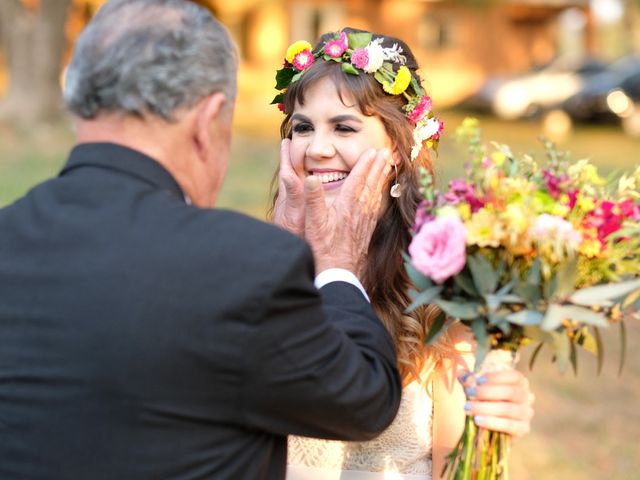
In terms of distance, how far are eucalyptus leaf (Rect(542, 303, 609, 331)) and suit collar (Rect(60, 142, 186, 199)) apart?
1014mm

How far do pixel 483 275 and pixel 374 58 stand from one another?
148cm

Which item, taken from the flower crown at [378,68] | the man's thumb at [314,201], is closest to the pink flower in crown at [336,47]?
the flower crown at [378,68]

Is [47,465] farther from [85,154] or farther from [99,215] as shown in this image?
[85,154]

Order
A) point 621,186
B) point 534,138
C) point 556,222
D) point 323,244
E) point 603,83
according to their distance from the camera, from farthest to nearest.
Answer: point 603,83 → point 534,138 → point 323,244 → point 621,186 → point 556,222

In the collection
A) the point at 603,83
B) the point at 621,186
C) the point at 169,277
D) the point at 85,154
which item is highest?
the point at 603,83

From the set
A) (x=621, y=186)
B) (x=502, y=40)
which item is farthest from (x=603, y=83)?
(x=621, y=186)

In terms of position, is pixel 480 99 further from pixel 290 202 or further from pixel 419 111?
pixel 290 202

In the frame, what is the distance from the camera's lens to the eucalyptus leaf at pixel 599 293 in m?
2.58

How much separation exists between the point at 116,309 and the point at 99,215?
234 millimetres

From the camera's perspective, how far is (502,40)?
3189 cm

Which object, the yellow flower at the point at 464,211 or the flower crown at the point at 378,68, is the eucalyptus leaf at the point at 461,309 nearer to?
the yellow flower at the point at 464,211

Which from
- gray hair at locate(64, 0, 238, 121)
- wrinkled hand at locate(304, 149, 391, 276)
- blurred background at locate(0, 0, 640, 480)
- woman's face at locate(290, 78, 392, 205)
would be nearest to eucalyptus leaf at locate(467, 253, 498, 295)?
wrinkled hand at locate(304, 149, 391, 276)

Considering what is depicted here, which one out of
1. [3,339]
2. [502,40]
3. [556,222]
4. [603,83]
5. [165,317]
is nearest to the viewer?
[165,317]

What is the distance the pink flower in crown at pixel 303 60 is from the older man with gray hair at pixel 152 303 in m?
1.51
